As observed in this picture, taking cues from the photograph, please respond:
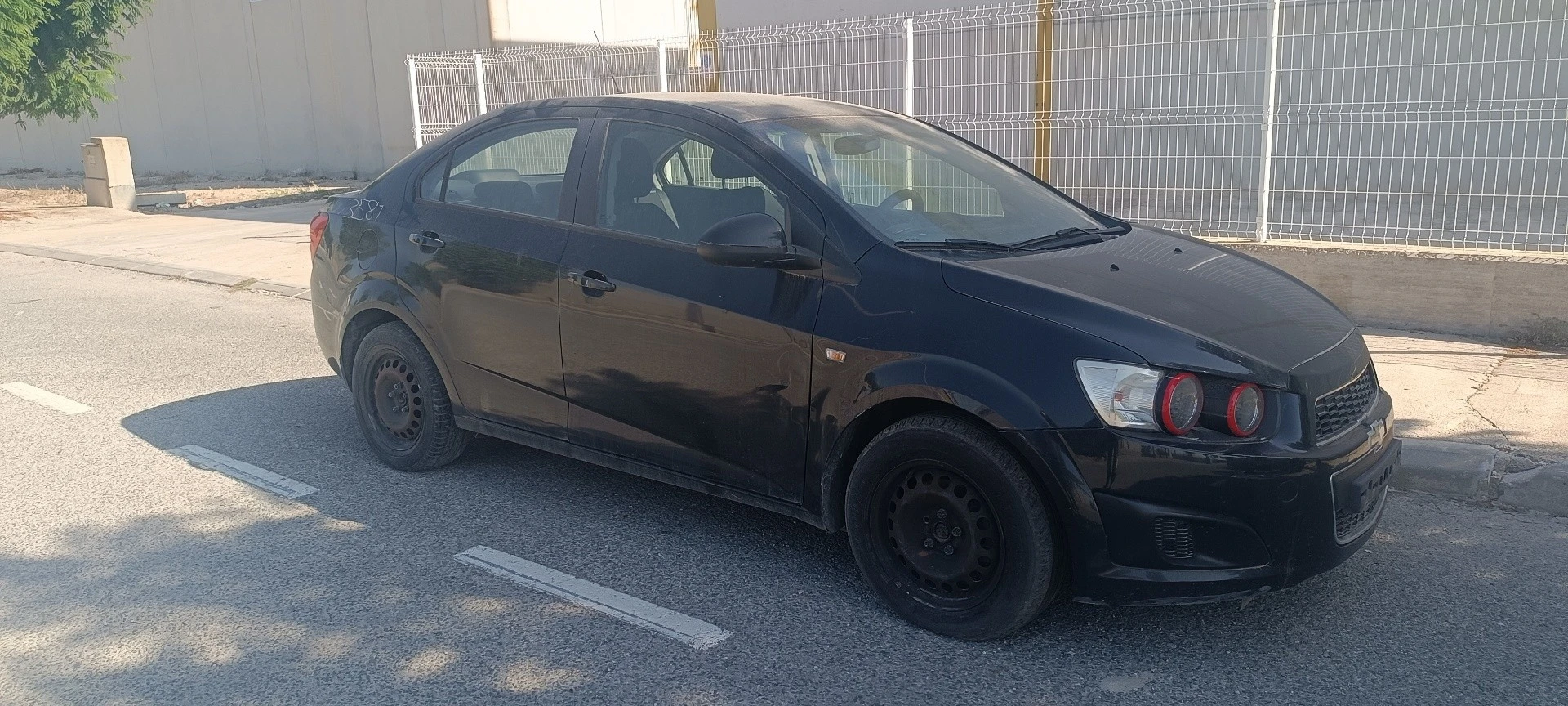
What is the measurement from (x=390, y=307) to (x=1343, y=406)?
3870mm

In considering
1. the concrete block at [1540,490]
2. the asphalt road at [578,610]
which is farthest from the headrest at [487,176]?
the concrete block at [1540,490]

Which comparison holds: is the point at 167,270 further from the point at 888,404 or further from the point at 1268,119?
the point at 888,404

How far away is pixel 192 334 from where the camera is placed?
29.5ft

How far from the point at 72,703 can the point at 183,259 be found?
35.0ft

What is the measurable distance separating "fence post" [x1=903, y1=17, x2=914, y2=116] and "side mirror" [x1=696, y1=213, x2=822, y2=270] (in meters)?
5.61

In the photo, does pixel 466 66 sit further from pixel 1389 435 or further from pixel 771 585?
pixel 1389 435

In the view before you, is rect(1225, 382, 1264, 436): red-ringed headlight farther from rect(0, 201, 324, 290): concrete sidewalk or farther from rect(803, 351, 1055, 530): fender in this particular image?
rect(0, 201, 324, 290): concrete sidewalk

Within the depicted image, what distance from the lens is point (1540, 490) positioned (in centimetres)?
494

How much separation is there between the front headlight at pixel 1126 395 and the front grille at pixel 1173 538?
271 mm

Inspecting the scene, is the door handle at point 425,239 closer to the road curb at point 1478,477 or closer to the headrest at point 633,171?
the headrest at point 633,171

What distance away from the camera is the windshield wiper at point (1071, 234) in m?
4.27

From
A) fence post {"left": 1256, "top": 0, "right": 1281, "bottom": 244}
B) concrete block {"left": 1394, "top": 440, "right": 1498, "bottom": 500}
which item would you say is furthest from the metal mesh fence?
concrete block {"left": 1394, "top": 440, "right": 1498, "bottom": 500}

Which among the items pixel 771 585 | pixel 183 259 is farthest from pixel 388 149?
pixel 771 585

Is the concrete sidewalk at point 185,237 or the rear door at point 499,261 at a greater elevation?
the rear door at point 499,261
